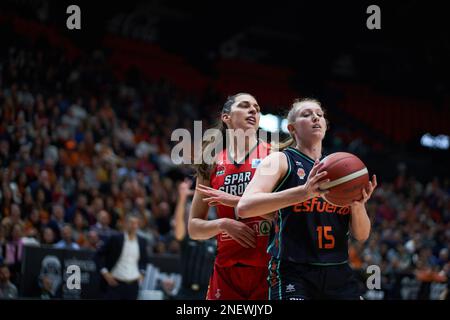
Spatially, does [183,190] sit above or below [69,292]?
above

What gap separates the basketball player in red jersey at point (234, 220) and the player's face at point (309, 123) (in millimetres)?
602

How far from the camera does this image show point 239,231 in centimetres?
407

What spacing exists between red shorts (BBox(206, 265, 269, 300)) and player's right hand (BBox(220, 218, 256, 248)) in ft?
0.58

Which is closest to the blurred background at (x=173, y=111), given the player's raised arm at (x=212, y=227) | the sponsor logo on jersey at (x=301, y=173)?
the player's raised arm at (x=212, y=227)

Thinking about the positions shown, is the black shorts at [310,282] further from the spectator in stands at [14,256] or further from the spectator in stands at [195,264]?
the spectator in stands at [14,256]

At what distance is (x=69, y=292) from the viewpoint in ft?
28.9

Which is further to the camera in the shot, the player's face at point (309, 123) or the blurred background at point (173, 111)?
the blurred background at point (173, 111)

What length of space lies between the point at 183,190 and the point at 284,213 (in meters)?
3.41

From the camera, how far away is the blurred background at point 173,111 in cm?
1038

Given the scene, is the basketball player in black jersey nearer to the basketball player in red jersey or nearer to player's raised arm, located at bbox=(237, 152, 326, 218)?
player's raised arm, located at bbox=(237, 152, 326, 218)

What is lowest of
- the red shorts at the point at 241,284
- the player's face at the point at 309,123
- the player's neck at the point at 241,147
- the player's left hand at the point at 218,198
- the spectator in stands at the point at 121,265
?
the spectator in stands at the point at 121,265

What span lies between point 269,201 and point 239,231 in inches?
29.1
